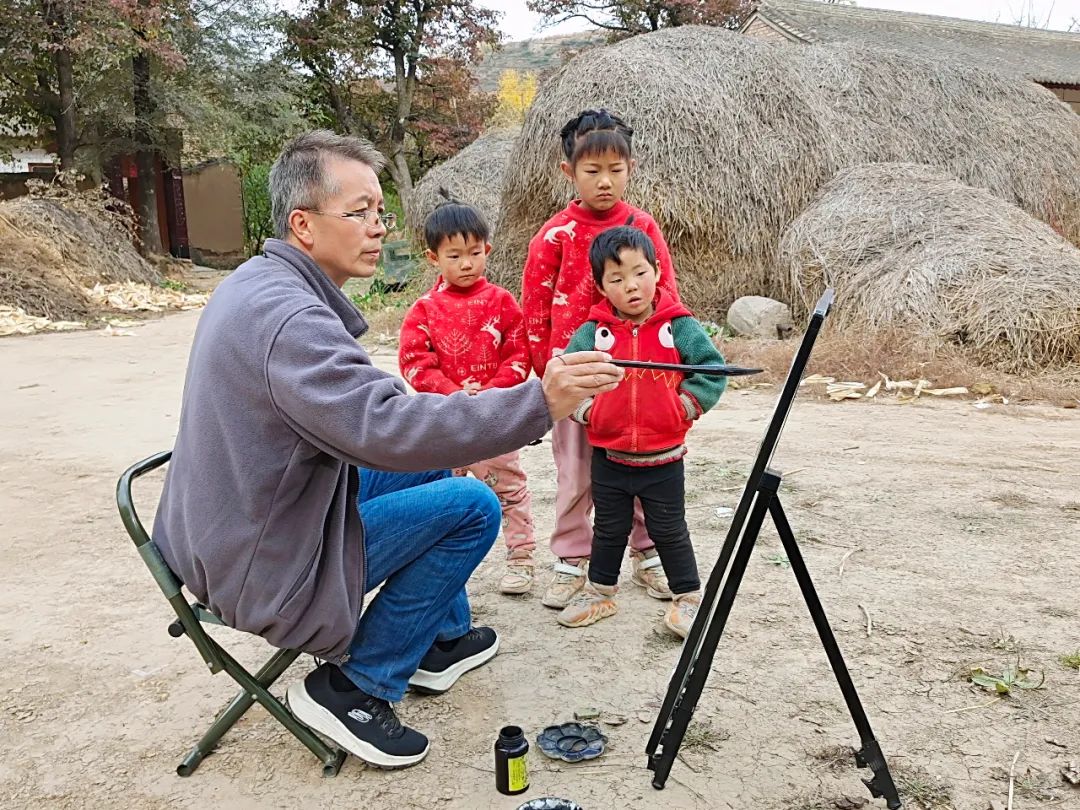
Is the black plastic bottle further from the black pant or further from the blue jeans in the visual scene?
the black pant

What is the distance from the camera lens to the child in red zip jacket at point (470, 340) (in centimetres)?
351

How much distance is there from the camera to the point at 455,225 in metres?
3.41

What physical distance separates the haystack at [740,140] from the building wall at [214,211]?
46.1 ft

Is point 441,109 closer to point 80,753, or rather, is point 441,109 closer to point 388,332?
point 388,332

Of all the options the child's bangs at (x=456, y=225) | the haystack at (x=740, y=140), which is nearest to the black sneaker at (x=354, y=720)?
the child's bangs at (x=456, y=225)

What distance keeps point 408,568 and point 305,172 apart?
1065 millimetres

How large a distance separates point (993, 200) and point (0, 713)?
955 centimetres

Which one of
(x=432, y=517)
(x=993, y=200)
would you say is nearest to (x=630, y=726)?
(x=432, y=517)

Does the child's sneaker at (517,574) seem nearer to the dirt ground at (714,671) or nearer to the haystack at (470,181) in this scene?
the dirt ground at (714,671)

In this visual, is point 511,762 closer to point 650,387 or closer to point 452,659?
point 452,659

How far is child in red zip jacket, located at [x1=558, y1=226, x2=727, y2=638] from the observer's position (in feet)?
9.42

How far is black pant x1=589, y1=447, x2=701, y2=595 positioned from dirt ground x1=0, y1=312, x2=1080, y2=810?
0.95ft

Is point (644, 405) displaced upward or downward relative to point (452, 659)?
upward

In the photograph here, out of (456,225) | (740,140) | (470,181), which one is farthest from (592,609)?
(470,181)
